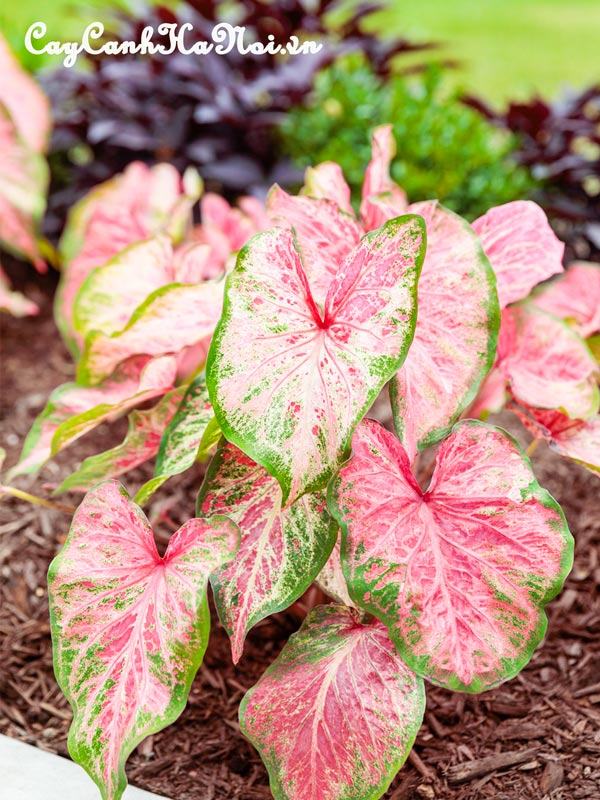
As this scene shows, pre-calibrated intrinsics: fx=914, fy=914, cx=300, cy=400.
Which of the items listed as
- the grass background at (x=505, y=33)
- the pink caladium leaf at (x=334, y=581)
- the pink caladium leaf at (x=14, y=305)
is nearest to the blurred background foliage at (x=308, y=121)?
the pink caladium leaf at (x=14, y=305)

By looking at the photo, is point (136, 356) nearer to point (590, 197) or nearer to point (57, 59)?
point (590, 197)

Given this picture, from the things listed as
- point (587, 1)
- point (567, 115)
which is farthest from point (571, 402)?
A: point (587, 1)

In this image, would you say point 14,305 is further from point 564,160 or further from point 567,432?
point 564,160

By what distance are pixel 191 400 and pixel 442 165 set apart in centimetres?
132

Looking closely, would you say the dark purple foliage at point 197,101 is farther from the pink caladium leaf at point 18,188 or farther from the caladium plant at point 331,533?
the caladium plant at point 331,533

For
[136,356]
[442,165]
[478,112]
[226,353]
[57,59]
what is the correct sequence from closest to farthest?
[226,353]
[136,356]
[442,165]
[478,112]
[57,59]

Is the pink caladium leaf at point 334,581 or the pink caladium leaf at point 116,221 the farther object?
the pink caladium leaf at point 116,221

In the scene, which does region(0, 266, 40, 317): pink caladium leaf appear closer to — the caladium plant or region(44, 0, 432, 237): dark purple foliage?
region(44, 0, 432, 237): dark purple foliage

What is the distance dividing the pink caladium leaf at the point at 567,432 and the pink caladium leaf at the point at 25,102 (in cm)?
142

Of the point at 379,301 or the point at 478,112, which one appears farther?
the point at 478,112

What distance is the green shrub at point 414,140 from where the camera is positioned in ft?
7.09

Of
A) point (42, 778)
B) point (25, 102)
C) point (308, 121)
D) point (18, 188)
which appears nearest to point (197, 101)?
point (308, 121)

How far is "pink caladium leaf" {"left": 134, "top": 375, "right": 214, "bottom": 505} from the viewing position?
103cm

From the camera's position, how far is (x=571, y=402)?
1165mm
